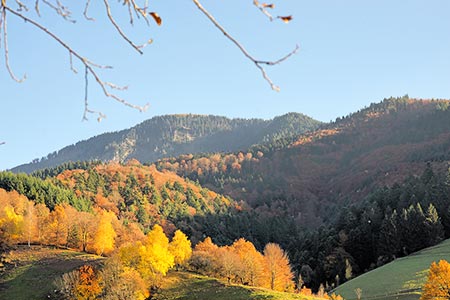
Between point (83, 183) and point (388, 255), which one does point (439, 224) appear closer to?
point (388, 255)

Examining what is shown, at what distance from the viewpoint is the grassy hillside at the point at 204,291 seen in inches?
1852

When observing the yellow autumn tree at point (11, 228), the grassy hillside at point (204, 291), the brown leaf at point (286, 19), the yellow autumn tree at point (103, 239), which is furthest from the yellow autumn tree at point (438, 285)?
the yellow autumn tree at point (11, 228)

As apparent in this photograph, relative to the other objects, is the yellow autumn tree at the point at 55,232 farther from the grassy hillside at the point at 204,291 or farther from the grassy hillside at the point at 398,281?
the grassy hillside at the point at 398,281

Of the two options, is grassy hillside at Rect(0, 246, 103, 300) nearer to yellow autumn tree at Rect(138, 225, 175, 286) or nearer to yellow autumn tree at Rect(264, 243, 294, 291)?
yellow autumn tree at Rect(138, 225, 175, 286)

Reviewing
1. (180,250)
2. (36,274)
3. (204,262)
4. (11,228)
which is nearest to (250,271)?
(204,262)

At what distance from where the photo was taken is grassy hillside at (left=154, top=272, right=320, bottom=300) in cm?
4703

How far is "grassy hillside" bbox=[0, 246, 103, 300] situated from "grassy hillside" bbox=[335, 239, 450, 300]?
34.8 m

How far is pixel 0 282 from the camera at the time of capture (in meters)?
60.9

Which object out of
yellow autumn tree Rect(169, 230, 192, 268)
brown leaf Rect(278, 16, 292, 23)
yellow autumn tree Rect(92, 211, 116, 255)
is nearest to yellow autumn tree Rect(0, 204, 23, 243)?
yellow autumn tree Rect(92, 211, 116, 255)

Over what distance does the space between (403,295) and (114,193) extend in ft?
362

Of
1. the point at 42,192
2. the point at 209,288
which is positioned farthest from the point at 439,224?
the point at 42,192

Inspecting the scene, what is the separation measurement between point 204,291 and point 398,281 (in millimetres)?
22982

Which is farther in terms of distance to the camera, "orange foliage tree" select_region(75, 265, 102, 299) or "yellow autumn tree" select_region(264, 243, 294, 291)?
"yellow autumn tree" select_region(264, 243, 294, 291)

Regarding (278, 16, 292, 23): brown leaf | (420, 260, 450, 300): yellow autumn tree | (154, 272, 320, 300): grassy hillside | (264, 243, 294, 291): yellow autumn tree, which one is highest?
(278, 16, 292, 23): brown leaf
